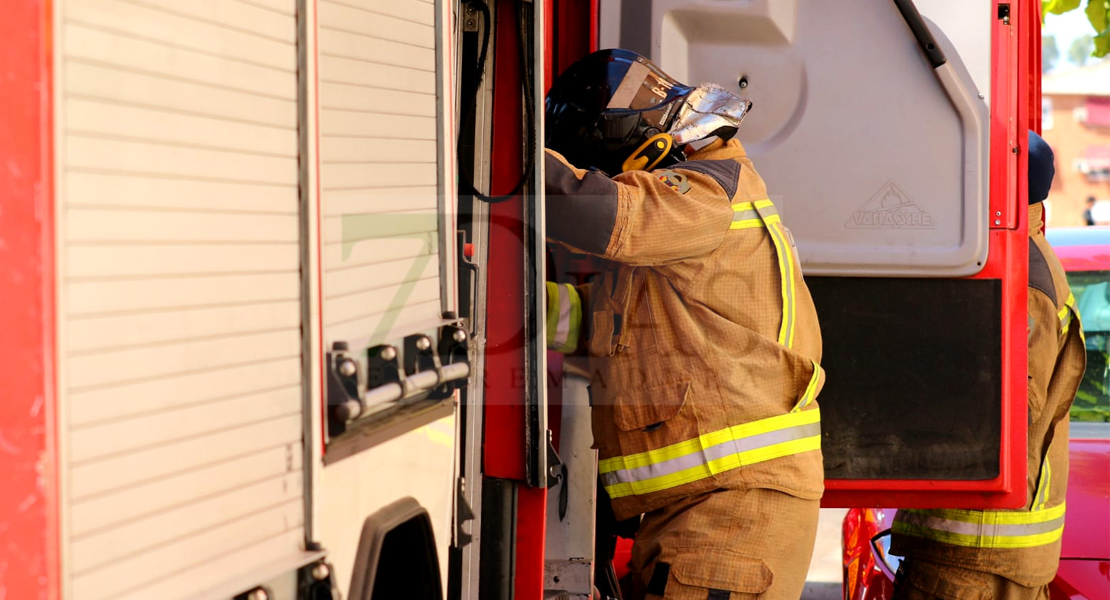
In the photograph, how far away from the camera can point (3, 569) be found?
0.97 meters

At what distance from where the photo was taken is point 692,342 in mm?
2625

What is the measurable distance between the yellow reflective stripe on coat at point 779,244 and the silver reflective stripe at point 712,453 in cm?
22

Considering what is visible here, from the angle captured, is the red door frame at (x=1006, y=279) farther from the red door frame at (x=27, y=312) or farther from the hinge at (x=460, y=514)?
the red door frame at (x=27, y=312)

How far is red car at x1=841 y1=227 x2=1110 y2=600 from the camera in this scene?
3.70 metres

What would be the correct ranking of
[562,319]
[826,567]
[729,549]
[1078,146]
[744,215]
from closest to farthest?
[729,549], [744,215], [562,319], [826,567], [1078,146]

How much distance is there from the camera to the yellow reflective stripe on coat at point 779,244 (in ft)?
8.79

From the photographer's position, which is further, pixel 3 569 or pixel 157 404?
pixel 157 404

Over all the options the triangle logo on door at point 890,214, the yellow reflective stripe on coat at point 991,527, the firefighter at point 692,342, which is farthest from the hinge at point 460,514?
the yellow reflective stripe on coat at point 991,527

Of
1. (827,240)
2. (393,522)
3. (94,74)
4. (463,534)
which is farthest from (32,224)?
(827,240)

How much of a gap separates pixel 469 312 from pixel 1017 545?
7.70 ft

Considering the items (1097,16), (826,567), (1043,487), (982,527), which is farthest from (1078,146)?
(982,527)

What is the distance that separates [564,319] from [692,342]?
1.60ft

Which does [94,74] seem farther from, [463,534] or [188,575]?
[463,534]

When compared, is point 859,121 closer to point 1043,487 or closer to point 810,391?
point 810,391
